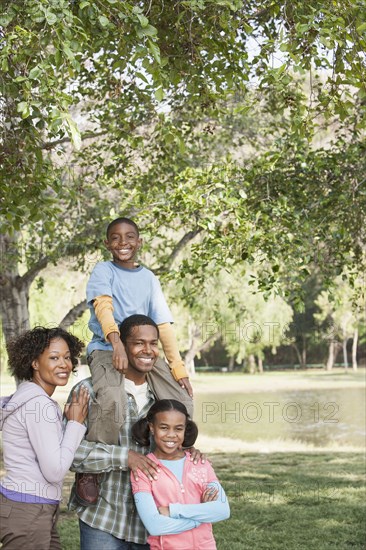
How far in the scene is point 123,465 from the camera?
373cm

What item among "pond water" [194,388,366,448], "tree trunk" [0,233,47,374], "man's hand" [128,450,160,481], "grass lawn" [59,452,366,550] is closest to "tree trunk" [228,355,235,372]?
"pond water" [194,388,366,448]

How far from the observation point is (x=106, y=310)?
408cm

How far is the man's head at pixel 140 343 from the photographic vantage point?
3.95 meters

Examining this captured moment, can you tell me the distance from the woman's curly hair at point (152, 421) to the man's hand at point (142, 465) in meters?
0.15

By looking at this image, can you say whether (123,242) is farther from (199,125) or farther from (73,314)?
(199,125)

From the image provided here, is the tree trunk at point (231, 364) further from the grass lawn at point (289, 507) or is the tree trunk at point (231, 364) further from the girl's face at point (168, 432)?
the girl's face at point (168, 432)

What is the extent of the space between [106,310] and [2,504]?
1.09 meters

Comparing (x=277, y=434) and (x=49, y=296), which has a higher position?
(x=49, y=296)

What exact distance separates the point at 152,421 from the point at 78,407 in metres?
0.37

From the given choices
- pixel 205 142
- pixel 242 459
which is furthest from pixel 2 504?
pixel 242 459

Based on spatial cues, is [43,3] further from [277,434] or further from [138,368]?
[277,434]

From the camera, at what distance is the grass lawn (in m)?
7.55

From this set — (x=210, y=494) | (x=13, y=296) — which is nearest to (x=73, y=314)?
(x=13, y=296)

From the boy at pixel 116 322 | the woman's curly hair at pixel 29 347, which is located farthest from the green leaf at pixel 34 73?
the woman's curly hair at pixel 29 347
